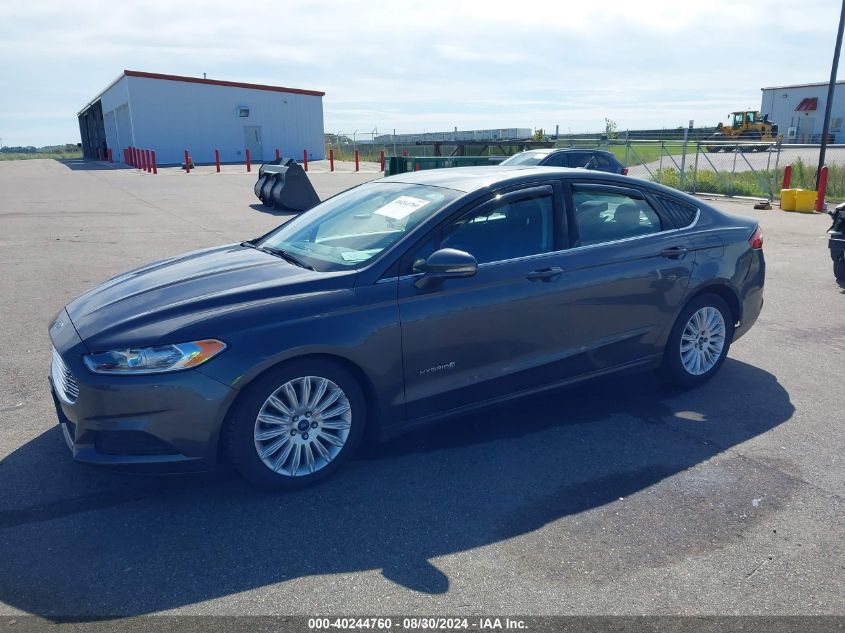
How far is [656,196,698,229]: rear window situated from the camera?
5.05 m

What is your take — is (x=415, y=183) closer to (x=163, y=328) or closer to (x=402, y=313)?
(x=402, y=313)

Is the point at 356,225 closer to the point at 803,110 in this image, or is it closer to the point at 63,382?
the point at 63,382

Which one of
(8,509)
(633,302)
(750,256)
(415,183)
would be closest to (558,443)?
(633,302)

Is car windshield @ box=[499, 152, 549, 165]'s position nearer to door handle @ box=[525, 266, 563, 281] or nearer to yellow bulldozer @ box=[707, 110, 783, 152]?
door handle @ box=[525, 266, 563, 281]

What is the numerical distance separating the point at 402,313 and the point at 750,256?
307 centimetres

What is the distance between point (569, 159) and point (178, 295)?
13712 millimetres

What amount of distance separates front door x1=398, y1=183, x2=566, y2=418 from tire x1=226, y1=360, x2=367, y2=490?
1.24ft

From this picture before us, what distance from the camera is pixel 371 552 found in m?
3.21

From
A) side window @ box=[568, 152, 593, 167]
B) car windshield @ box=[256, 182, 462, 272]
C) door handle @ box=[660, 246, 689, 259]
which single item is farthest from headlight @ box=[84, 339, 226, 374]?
side window @ box=[568, 152, 593, 167]

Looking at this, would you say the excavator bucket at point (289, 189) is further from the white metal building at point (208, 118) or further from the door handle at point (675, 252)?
the white metal building at point (208, 118)

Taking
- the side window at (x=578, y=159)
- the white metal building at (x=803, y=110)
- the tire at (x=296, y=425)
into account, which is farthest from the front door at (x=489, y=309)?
the white metal building at (x=803, y=110)

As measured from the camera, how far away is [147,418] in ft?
11.0

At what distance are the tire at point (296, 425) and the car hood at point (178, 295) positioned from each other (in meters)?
0.41

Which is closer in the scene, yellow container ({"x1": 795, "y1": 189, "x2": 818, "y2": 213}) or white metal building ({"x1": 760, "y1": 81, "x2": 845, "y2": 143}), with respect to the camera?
yellow container ({"x1": 795, "y1": 189, "x2": 818, "y2": 213})
